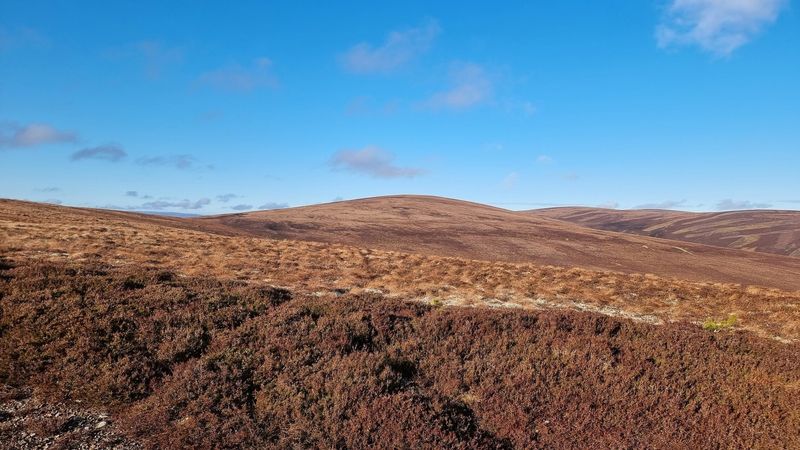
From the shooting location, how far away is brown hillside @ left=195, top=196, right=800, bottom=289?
49.0m

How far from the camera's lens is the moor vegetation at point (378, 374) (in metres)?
6.61

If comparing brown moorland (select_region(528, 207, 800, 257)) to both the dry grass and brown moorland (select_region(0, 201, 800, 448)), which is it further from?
brown moorland (select_region(0, 201, 800, 448))

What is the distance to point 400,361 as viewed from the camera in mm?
8672

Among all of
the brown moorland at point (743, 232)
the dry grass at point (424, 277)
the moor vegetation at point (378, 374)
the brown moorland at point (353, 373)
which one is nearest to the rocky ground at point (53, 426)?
the brown moorland at point (353, 373)

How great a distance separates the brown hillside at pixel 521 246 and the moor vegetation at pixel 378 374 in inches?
1553

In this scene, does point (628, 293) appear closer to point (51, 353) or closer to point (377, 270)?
point (377, 270)

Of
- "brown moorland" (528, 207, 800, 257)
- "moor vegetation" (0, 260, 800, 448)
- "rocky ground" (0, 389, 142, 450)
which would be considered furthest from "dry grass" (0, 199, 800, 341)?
"brown moorland" (528, 207, 800, 257)

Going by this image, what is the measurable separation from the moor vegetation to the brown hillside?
1553 inches

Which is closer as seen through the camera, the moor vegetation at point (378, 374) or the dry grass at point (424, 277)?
the moor vegetation at point (378, 374)

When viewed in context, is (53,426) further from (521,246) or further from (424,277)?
(521,246)

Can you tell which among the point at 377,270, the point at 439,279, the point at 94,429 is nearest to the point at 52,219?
the point at 377,270

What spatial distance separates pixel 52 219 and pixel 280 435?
4330 centimetres

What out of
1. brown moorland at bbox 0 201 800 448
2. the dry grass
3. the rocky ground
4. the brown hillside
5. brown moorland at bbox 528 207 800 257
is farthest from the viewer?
brown moorland at bbox 528 207 800 257

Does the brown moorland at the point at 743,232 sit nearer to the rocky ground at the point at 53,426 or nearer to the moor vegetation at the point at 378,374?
the moor vegetation at the point at 378,374
